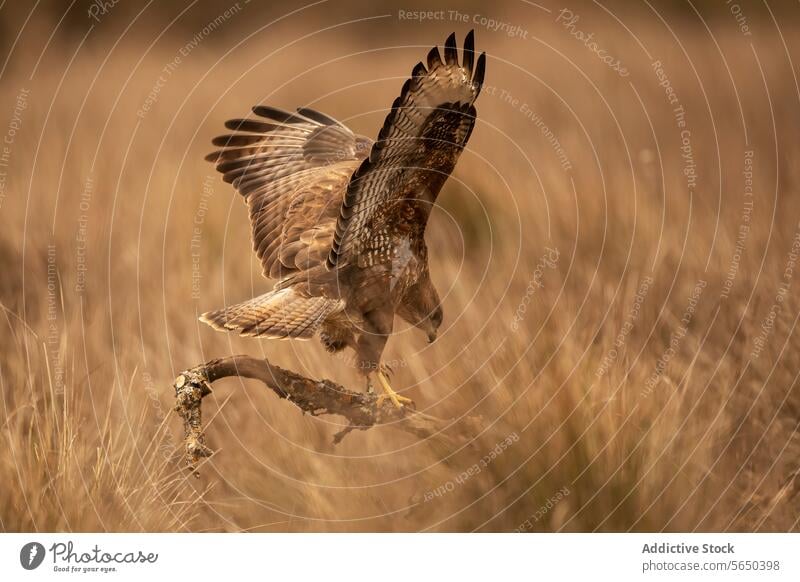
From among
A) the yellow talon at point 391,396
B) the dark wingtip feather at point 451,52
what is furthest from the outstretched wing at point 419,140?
the yellow talon at point 391,396

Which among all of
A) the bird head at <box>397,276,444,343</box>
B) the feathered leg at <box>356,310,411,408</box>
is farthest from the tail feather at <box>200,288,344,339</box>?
the bird head at <box>397,276,444,343</box>

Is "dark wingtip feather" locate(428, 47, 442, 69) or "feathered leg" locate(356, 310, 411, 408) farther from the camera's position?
"feathered leg" locate(356, 310, 411, 408)

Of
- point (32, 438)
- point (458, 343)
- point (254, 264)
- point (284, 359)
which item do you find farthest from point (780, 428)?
point (32, 438)

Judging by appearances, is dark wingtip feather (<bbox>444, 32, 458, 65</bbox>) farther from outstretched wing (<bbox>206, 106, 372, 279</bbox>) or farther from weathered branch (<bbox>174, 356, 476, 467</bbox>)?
weathered branch (<bbox>174, 356, 476, 467</bbox>)

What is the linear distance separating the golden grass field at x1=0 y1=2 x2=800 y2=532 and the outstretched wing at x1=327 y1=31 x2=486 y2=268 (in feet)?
2.26

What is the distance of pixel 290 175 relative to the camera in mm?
4496

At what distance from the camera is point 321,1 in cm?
529

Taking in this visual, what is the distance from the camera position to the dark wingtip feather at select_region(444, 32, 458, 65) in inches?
136

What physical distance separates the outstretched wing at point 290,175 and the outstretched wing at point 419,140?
41 centimetres

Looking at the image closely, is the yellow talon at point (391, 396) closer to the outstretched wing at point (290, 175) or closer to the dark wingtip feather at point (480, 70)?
the outstretched wing at point (290, 175)

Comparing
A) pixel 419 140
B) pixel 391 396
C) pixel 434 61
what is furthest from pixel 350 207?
pixel 391 396

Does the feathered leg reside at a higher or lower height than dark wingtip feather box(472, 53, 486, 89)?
lower

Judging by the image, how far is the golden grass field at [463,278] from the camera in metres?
3.89

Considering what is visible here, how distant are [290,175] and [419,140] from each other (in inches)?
44.0
